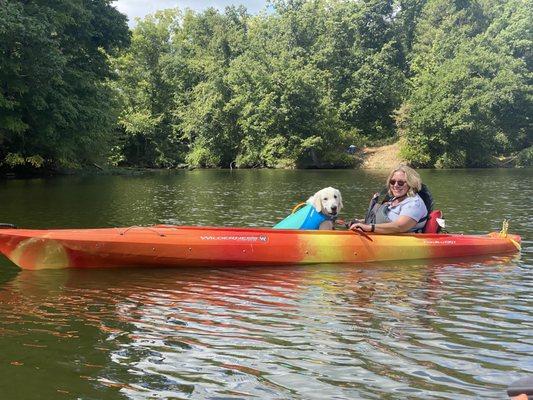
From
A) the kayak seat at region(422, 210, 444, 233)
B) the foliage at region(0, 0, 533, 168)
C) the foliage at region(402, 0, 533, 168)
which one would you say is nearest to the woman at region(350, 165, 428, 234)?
the kayak seat at region(422, 210, 444, 233)

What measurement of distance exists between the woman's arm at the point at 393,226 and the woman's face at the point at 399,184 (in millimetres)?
418

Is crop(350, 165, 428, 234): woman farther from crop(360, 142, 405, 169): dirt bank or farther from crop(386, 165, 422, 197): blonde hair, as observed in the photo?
crop(360, 142, 405, 169): dirt bank

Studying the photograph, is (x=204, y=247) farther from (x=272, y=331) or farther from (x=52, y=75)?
(x=52, y=75)

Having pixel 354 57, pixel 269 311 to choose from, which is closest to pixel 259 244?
pixel 269 311

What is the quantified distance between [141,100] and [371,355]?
5156 cm

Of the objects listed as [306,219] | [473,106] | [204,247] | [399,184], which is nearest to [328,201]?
[306,219]

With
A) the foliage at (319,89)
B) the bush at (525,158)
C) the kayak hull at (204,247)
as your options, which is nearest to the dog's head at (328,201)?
the kayak hull at (204,247)

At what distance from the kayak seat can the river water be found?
62 centimetres

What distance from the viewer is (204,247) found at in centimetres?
798

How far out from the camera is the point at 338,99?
182 feet

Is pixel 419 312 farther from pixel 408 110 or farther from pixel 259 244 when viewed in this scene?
pixel 408 110

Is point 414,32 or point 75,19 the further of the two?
point 414,32

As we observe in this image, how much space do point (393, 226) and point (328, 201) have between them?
1.22 metres

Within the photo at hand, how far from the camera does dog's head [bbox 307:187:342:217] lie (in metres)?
8.40
